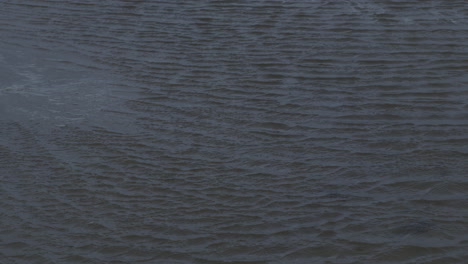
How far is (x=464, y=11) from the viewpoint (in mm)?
11875

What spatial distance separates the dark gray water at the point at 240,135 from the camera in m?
6.95

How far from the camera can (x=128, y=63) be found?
436 inches

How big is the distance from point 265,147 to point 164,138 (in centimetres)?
120

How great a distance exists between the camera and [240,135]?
8.80 meters

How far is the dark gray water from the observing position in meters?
6.95

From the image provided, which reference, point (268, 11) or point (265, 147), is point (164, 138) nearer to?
point (265, 147)

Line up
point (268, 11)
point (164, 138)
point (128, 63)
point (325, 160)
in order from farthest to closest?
point (268, 11)
point (128, 63)
point (164, 138)
point (325, 160)

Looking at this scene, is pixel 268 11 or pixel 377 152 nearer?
pixel 377 152

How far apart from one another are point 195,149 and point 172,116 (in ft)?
3.11

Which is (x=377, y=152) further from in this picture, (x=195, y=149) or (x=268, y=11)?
(x=268, y=11)

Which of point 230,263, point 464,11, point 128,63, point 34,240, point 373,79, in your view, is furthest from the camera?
point 464,11

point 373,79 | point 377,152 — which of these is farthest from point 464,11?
point 377,152

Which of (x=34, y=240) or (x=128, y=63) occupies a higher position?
(x=128, y=63)

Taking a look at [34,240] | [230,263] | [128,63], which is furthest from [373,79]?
[34,240]
